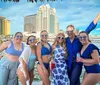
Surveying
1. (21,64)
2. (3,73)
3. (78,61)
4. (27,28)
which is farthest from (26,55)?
(27,28)

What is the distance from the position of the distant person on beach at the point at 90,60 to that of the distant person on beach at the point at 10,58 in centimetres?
99

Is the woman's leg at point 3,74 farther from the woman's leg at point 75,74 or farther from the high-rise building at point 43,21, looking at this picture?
the high-rise building at point 43,21

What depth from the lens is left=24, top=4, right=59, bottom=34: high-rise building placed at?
482 cm

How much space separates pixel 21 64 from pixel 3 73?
1.13 ft

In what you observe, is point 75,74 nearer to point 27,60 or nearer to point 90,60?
point 90,60

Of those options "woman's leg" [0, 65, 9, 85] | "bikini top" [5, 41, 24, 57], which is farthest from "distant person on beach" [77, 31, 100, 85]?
"woman's leg" [0, 65, 9, 85]

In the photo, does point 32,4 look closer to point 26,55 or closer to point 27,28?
point 27,28

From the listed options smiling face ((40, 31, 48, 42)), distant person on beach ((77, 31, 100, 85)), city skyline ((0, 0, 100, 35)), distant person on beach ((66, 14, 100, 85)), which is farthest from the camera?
city skyline ((0, 0, 100, 35))

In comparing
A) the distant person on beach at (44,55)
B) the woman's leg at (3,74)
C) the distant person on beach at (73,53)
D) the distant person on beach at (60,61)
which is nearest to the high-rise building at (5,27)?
the woman's leg at (3,74)

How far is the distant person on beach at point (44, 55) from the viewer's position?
3.82m

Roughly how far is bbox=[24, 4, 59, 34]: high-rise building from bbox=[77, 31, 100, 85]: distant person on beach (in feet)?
4.63

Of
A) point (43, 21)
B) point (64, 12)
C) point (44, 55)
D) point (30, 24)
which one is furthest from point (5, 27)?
point (44, 55)

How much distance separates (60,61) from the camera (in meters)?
3.79

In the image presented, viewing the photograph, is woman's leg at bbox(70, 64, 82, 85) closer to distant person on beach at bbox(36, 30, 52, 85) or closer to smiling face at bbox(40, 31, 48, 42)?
distant person on beach at bbox(36, 30, 52, 85)
